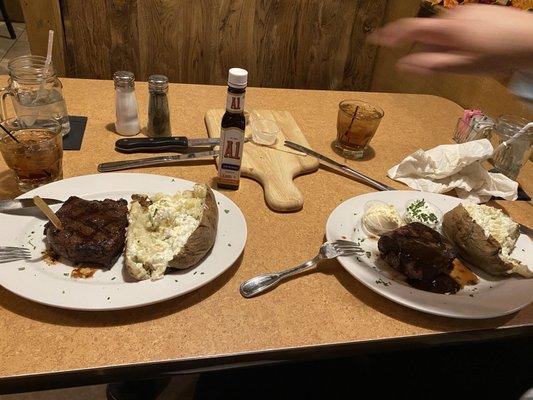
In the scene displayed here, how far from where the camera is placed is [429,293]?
922mm

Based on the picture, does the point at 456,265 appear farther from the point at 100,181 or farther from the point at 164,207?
the point at 100,181

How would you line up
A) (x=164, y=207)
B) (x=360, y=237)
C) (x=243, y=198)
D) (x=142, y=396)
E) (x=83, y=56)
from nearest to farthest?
(x=164, y=207)
(x=360, y=237)
(x=243, y=198)
(x=142, y=396)
(x=83, y=56)

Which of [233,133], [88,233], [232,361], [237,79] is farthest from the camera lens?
Result: [233,133]

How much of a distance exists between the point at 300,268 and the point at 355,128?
634 mm

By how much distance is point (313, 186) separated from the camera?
4.23 feet

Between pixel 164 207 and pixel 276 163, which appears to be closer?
pixel 164 207

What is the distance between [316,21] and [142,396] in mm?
2087

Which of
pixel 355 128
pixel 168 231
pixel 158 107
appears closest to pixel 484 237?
pixel 355 128

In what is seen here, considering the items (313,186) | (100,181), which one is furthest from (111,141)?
(313,186)

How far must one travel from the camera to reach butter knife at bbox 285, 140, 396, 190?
1315mm

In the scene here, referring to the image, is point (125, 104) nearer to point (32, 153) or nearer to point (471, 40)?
point (32, 153)

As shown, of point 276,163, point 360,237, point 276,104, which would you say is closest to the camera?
point 360,237

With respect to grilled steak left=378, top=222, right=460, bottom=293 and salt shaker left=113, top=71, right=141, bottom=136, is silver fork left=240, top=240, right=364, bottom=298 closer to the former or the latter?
grilled steak left=378, top=222, right=460, bottom=293

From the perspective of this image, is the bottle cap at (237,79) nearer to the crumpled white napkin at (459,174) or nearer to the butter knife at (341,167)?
the butter knife at (341,167)
